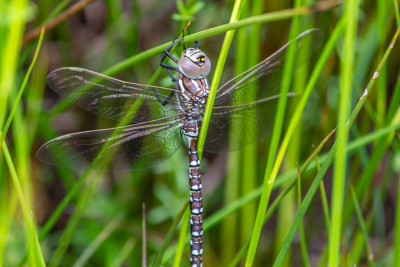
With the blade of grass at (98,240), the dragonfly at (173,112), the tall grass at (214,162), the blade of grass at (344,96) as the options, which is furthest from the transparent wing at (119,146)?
the blade of grass at (344,96)

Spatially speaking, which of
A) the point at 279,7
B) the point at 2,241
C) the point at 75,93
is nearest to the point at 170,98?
the point at 75,93

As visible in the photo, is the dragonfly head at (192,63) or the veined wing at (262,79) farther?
the veined wing at (262,79)

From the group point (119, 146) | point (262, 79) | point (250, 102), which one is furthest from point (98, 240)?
point (262, 79)

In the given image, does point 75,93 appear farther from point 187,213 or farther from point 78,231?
point 78,231

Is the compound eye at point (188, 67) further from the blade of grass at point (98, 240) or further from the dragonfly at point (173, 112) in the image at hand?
the blade of grass at point (98, 240)

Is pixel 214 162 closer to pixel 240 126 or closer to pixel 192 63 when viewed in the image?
pixel 240 126

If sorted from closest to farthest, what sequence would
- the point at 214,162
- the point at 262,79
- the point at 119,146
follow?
the point at 119,146, the point at 262,79, the point at 214,162

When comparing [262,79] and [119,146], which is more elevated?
[262,79]

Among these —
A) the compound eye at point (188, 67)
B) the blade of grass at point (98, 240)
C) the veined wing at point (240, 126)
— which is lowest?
the blade of grass at point (98, 240)
